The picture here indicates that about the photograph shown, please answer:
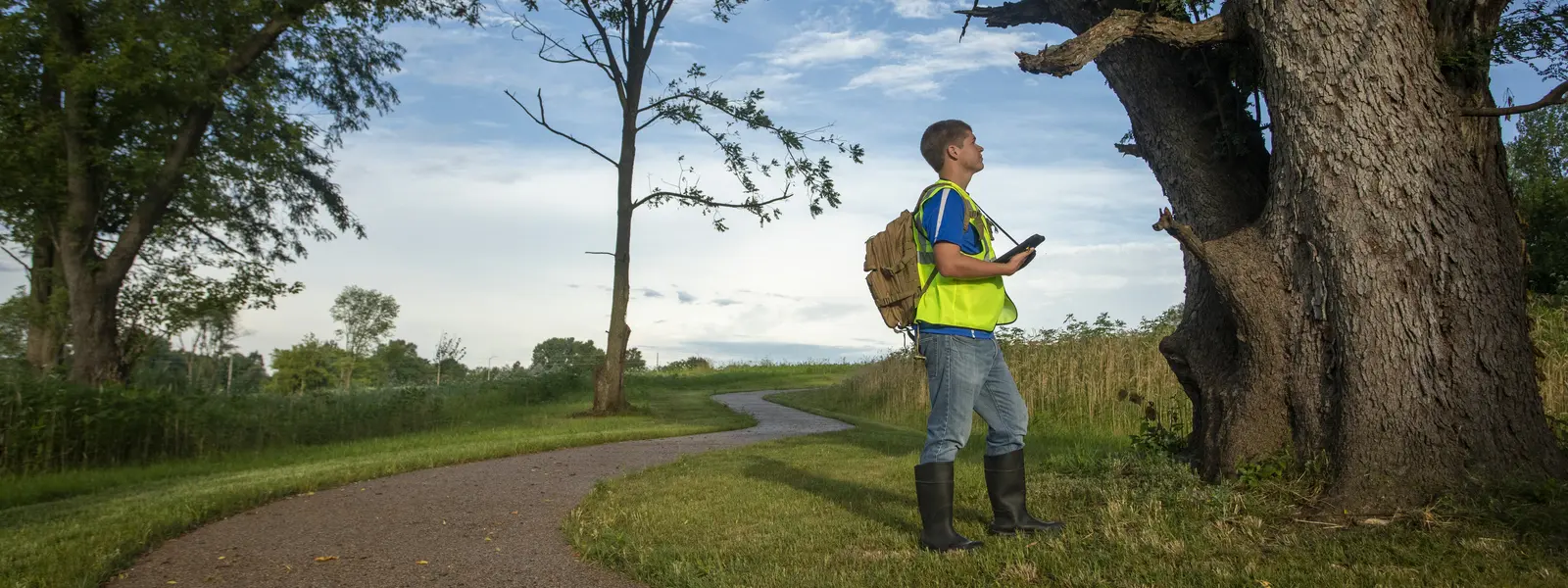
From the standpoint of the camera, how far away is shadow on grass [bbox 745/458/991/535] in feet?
17.7

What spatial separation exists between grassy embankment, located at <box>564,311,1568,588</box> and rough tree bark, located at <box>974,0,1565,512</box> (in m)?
0.30

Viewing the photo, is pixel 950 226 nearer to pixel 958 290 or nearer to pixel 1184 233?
pixel 958 290

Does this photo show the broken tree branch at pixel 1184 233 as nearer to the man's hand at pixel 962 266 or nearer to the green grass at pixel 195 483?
the man's hand at pixel 962 266

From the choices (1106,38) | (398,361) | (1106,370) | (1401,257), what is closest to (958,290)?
(1106,38)

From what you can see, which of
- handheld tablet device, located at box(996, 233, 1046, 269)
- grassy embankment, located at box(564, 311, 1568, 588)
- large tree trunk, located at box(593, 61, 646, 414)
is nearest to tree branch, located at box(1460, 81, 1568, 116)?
grassy embankment, located at box(564, 311, 1568, 588)

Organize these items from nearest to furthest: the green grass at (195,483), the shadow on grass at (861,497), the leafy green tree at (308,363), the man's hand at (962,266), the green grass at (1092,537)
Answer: the green grass at (1092,537) → the man's hand at (962,266) → the green grass at (195,483) → the shadow on grass at (861,497) → the leafy green tree at (308,363)

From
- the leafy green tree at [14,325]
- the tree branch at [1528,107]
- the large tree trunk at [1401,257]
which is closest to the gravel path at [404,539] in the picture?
the large tree trunk at [1401,257]

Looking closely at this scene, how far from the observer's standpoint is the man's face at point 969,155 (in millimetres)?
4742

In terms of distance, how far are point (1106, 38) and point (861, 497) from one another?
3151mm

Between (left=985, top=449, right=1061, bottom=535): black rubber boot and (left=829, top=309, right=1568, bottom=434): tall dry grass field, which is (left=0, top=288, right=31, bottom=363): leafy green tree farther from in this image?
(left=985, top=449, right=1061, bottom=535): black rubber boot

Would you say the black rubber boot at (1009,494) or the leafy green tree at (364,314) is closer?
the black rubber boot at (1009,494)

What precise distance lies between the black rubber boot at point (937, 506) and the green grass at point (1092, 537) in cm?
10

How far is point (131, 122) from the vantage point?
1836cm

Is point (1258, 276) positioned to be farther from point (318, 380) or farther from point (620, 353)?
point (318, 380)
